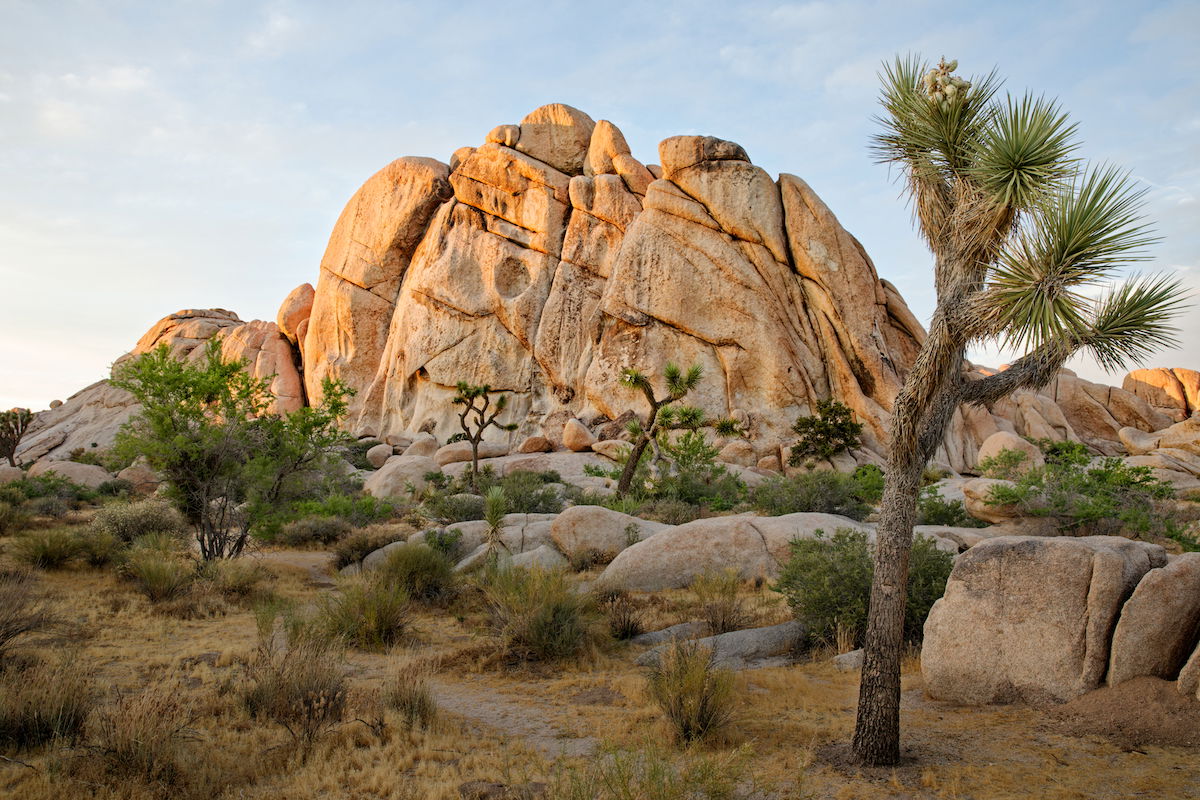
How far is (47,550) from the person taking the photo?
1325cm

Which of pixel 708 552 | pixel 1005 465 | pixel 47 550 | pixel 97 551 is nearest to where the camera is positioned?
pixel 708 552

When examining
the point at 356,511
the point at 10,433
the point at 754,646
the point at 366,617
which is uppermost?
the point at 10,433

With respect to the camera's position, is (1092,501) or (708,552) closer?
(708,552)

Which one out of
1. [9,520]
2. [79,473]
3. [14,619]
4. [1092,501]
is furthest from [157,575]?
[79,473]

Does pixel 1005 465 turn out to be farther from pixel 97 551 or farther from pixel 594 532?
pixel 97 551

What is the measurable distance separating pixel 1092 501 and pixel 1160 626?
887 centimetres

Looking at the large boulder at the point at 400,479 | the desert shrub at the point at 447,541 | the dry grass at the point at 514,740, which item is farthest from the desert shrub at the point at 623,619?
the large boulder at the point at 400,479

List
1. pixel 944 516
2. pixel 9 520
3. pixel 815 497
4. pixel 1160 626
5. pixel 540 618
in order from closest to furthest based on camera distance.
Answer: pixel 1160 626
pixel 540 618
pixel 944 516
pixel 9 520
pixel 815 497

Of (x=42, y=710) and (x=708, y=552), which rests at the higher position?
(x=708, y=552)

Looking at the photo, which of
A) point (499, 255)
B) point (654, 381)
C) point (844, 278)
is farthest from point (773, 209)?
point (499, 255)

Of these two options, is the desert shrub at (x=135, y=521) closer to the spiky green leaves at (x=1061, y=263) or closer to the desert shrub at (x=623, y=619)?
the desert shrub at (x=623, y=619)

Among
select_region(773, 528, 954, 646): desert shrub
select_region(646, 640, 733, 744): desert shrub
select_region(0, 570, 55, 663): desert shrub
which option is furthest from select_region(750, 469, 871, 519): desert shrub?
select_region(0, 570, 55, 663): desert shrub

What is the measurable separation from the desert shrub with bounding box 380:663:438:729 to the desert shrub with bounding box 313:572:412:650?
8.12ft

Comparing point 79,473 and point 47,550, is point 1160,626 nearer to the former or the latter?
point 47,550
